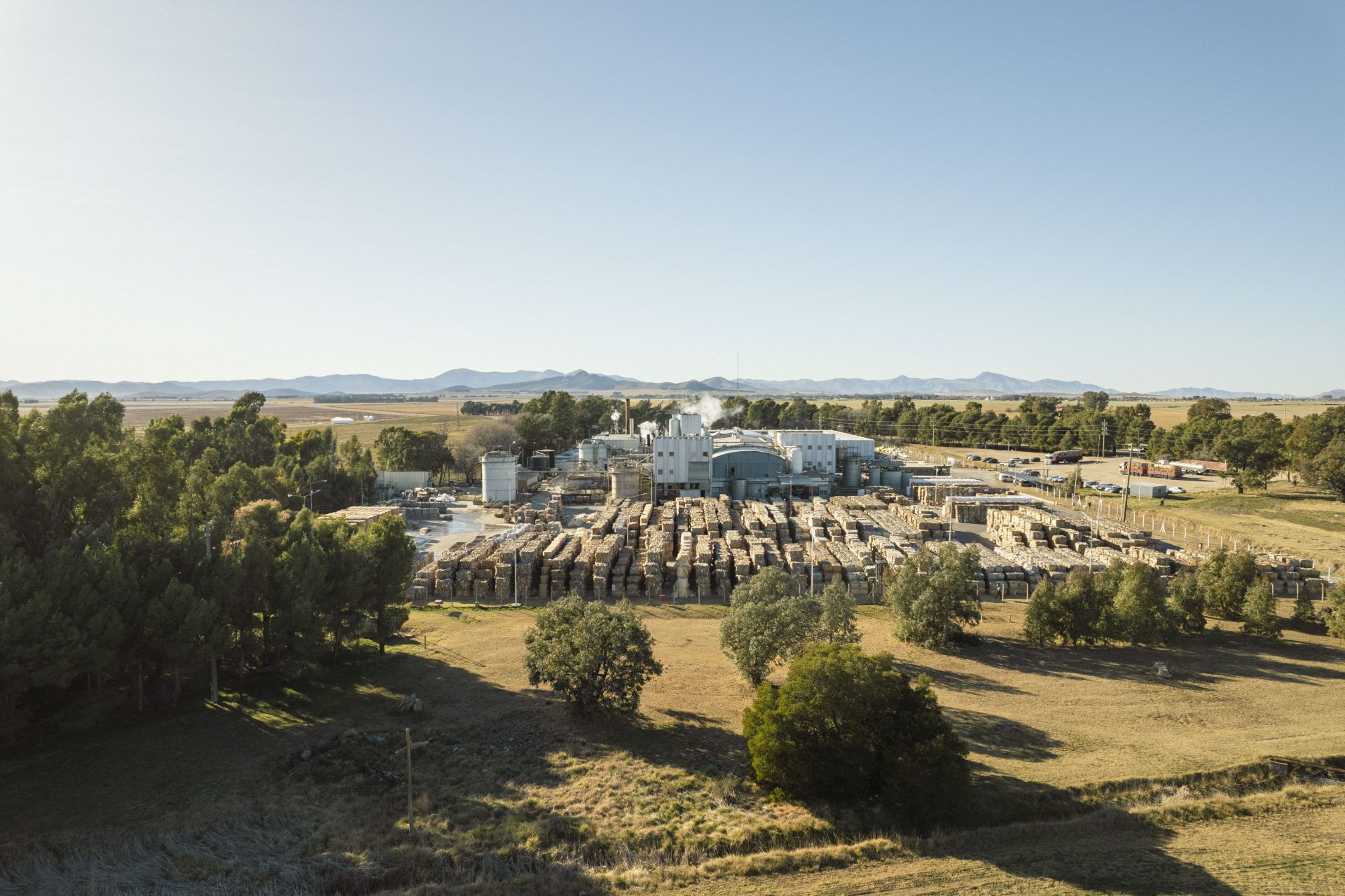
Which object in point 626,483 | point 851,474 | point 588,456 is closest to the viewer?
point 626,483

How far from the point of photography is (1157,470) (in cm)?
7269

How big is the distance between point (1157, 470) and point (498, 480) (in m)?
64.3

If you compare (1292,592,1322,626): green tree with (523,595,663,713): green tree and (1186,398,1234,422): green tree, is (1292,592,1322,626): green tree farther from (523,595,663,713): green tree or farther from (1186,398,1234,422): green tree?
(1186,398,1234,422): green tree

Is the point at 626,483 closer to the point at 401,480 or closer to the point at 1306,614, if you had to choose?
the point at 401,480

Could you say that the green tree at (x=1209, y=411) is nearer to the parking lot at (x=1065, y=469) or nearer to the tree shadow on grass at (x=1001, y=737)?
the parking lot at (x=1065, y=469)

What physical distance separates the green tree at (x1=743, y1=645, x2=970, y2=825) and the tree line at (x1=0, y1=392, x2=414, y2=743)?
46.3 ft

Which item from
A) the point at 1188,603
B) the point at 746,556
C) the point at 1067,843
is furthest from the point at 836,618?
the point at 1188,603

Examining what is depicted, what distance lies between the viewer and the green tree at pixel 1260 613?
2606cm

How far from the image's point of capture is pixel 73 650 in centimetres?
1628

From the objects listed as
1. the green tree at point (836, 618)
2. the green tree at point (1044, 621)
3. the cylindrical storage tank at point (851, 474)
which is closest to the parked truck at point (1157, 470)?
the cylindrical storage tank at point (851, 474)

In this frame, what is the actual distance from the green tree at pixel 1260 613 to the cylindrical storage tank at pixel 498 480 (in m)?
44.6

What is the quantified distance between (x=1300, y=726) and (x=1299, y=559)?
20.1 metres

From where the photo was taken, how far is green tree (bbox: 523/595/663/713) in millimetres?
19062

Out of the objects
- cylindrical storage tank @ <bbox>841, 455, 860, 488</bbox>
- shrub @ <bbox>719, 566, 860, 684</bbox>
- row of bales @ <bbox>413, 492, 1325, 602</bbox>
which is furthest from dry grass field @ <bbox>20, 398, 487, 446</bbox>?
shrub @ <bbox>719, 566, 860, 684</bbox>
